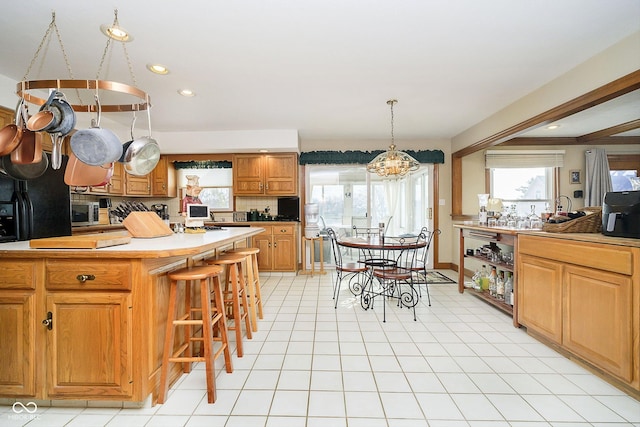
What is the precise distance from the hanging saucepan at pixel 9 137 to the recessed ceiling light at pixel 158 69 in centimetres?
121

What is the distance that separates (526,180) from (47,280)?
20.5 ft

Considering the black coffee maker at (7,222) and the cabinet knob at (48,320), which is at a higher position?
the black coffee maker at (7,222)

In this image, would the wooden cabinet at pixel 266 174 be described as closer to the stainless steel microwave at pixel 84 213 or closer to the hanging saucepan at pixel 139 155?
the stainless steel microwave at pixel 84 213

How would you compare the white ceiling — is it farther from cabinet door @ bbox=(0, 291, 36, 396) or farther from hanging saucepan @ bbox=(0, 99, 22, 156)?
cabinet door @ bbox=(0, 291, 36, 396)

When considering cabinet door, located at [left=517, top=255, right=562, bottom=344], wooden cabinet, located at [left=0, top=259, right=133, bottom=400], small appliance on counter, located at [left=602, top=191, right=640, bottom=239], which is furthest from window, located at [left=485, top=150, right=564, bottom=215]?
→ wooden cabinet, located at [left=0, top=259, right=133, bottom=400]

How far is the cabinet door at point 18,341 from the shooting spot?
1.52m

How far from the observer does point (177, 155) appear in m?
4.99

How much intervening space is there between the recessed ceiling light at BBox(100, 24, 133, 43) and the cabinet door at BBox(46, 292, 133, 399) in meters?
1.84

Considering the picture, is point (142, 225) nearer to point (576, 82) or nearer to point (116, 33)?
point (116, 33)

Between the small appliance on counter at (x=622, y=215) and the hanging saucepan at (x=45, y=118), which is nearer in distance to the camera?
the hanging saucepan at (x=45, y=118)

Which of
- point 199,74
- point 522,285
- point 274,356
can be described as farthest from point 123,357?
point 522,285

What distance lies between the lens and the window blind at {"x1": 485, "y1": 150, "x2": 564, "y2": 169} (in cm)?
471

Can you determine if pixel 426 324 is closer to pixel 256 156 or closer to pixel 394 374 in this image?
pixel 394 374

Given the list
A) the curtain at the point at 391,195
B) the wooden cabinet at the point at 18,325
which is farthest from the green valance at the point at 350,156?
the wooden cabinet at the point at 18,325
